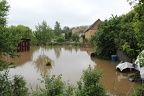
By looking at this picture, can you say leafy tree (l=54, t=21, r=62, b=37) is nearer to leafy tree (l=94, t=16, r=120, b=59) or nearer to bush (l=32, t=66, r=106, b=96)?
leafy tree (l=94, t=16, r=120, b=59)

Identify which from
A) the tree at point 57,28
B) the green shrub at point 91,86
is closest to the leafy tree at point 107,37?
the green shrub at point 91,86

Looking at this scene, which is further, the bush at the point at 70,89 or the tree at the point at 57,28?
the tree at the point at 57,28

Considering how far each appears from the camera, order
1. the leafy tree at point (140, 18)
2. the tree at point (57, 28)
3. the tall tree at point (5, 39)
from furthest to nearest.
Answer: the tree at point (57, 28), the tall tree at point (5, 39), the leafy tree at point (140, 18)

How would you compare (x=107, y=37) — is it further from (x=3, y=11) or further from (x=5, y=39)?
(x=5, y=39)

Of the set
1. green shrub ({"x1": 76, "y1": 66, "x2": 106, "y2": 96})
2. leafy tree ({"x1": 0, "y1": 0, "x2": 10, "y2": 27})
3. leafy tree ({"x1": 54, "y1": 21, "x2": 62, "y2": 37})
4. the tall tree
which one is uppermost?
leafy tree ({"x1": 54, "y1": 21, "x2": 62, "y2": 37})

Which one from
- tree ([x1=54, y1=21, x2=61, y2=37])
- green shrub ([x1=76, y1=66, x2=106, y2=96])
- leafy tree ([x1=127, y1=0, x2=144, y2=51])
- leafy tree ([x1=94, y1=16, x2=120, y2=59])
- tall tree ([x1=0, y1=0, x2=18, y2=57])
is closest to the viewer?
leafy tree ([x1=127, y1=0, x2=144, y2=51])

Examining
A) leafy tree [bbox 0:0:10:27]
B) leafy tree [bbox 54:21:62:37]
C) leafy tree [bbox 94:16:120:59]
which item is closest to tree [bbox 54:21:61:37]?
leafy tree [bbox 54:21:62:37]

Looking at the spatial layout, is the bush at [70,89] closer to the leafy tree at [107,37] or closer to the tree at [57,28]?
the leafy tree at [107,37]

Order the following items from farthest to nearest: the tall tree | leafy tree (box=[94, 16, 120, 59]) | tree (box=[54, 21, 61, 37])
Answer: tree (box=[54, 21, 61, 37]), leafy tree (box=[94, 16, 120, 59]), the tall tree

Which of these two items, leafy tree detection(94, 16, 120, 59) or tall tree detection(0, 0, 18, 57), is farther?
leafy tree detection(94, 16, 120, 59)

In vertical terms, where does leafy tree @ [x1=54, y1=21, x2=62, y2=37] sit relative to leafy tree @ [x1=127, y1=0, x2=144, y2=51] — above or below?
above

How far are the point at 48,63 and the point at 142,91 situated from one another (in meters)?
13.7

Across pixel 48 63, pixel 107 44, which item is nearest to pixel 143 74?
pixel 48 63

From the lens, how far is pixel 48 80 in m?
5.82
